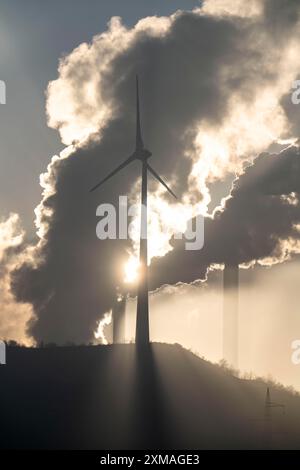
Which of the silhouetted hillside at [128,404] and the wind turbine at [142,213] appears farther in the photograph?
the wind turbine at [142,213]

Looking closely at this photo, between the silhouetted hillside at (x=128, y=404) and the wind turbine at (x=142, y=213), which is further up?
the wind turbine at (x=142, y=213)

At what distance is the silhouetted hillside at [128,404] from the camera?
456 ft

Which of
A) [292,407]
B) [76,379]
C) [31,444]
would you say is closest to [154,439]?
[31,444]

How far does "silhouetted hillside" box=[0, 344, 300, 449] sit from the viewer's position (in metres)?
139

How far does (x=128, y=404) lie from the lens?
499ft

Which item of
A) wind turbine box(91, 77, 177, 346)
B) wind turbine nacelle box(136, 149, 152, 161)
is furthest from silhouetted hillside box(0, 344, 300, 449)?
wind turbine nacelle box(136, 149, 152, 161)

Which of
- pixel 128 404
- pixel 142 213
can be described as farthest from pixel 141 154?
pixel 128 404

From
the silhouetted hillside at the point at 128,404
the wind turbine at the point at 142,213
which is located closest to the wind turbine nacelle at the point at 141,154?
the wind turbine at the point at 142,213

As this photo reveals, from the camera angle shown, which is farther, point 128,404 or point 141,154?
point 141,154

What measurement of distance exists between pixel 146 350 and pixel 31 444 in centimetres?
4390

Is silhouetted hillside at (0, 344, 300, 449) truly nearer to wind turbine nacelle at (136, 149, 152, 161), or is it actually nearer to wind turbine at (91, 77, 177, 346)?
wind turbine at (91, 77, 177, 346)

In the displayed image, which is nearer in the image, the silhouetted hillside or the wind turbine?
the silhouetted hillside

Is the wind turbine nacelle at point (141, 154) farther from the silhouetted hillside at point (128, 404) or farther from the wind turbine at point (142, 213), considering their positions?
the silhouetted hillside at point (128, 404)

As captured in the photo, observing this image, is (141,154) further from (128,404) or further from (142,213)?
(128,404)
